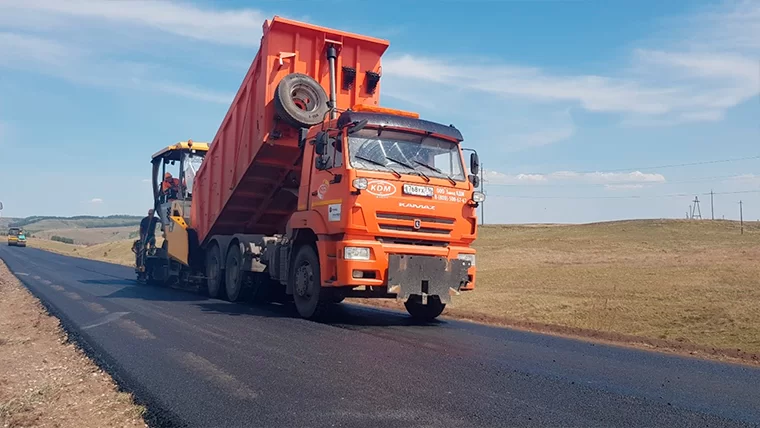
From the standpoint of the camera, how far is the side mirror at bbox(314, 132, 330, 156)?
9.59 meters

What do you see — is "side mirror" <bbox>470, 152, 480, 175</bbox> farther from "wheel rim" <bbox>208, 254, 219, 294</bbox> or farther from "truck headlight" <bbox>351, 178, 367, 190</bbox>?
"wheel rim" <bbox>208, 254, 219, 294</bbox>

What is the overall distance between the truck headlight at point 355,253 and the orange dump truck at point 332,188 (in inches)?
0.8

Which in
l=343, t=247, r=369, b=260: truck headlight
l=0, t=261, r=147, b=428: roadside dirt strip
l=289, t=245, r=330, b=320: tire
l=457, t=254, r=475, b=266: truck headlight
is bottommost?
l=0, t=261, r=147, b=428: roadside dirt strip

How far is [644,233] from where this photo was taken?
42.7 m

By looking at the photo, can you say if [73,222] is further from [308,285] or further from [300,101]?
[308,285]

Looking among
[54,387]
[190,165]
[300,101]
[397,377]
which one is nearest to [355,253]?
[300,101]

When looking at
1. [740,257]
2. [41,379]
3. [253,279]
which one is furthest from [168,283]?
[740,257]

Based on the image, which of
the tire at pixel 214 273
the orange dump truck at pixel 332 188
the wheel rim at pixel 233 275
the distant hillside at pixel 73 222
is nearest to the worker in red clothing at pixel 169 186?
the tire at pixel 214 273

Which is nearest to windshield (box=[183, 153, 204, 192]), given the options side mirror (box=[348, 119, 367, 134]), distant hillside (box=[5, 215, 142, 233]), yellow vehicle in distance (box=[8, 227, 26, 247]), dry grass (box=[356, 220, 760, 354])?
dry grass (box=[356, 220, 760, 354])

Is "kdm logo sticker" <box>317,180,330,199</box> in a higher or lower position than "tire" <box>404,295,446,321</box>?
higher

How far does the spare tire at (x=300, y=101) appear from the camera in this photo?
→ 1078 centimetres

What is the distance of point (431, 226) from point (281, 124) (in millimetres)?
3301

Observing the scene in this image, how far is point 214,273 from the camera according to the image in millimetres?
14352

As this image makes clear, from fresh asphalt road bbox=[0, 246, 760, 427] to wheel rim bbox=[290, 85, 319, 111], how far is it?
3545mm
